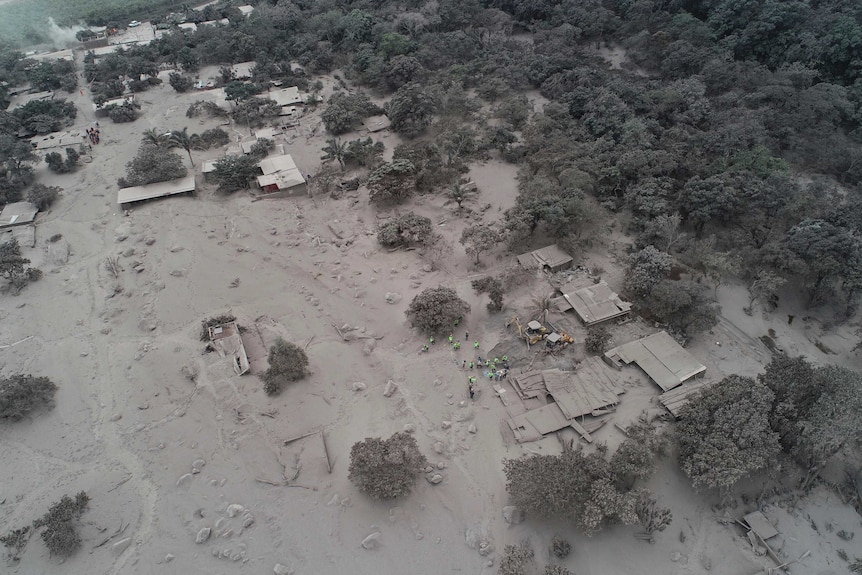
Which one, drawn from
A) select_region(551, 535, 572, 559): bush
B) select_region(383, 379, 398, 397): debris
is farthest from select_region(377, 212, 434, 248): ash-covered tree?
select_region(551, 535, 572, 559): bush

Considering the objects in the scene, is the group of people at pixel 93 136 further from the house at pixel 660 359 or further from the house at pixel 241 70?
the house at pixel 660 359

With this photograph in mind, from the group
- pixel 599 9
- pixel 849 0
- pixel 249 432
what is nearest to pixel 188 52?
pixel 599 9

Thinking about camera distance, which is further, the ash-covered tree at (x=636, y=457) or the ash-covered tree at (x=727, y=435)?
the ash-covered tree at (x=636, y=457)

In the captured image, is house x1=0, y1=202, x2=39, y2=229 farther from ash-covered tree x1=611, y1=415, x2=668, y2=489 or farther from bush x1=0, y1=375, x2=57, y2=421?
ash-covered tree x1=611, y1=415, x2=668, y2=489

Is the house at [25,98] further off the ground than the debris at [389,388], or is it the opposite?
the debris at [389,388]

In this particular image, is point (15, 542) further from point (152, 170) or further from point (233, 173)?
point (152, 170)

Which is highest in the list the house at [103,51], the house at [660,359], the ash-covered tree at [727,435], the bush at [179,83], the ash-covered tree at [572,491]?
the ash-covered tree at [727,435]

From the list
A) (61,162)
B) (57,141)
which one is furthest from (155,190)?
(57,141)

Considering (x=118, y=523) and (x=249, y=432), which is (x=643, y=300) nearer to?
(x=249, y=432)

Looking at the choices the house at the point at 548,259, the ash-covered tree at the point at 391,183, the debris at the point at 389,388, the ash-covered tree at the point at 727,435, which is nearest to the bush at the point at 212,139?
the ash-covered tree at the point at 391,183
